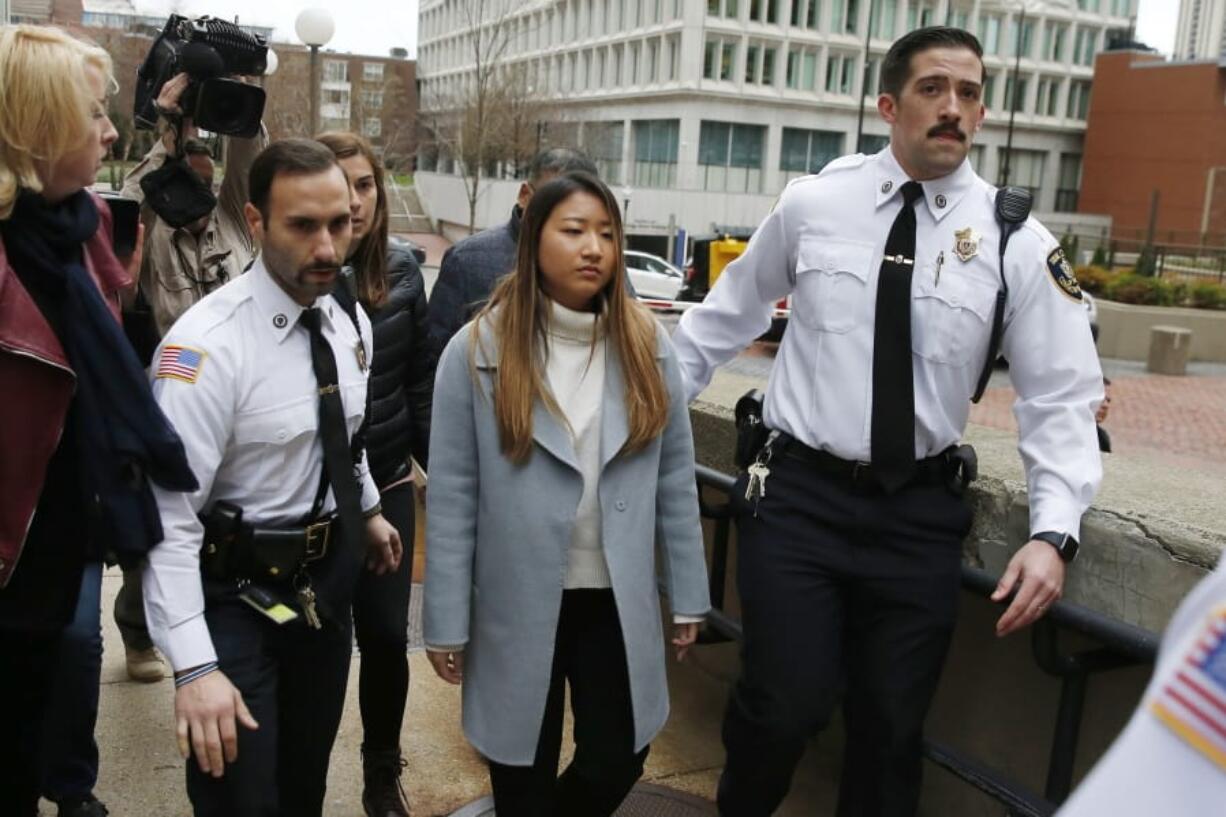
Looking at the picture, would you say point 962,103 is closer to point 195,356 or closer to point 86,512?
point 195,356

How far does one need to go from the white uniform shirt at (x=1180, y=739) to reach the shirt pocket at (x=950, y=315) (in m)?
2.02

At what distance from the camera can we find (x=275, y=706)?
8.77ft

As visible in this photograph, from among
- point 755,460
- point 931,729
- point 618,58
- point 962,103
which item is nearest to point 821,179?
Result: point 962,103

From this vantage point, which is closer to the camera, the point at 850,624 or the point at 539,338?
the point at 539,338

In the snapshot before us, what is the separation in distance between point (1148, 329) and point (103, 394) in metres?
24.1

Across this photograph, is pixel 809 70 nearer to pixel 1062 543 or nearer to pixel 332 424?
pixel 1062 543

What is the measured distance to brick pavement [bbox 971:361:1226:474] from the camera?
14664 mm

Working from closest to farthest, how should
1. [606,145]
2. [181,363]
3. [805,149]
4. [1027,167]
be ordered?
[181,363] < [606,145] < [805,149] < [1027,167]

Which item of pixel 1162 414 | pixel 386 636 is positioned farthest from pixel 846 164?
pixel 1162 414

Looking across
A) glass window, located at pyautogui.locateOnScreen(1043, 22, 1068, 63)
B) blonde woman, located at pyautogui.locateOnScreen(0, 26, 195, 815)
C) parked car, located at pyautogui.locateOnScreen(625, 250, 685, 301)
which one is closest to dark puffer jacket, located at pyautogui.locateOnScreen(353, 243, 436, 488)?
blonde woman, located at pyautogui.locateOnScreen(0, 26, 195, 815)

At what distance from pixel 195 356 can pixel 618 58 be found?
6586 centimetres

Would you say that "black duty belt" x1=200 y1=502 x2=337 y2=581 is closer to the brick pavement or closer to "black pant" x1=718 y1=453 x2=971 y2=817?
"black pant" x1=718 y1=453 x2=971 y2=817

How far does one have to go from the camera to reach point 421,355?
3.84m

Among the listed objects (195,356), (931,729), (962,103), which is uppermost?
(962,103)
